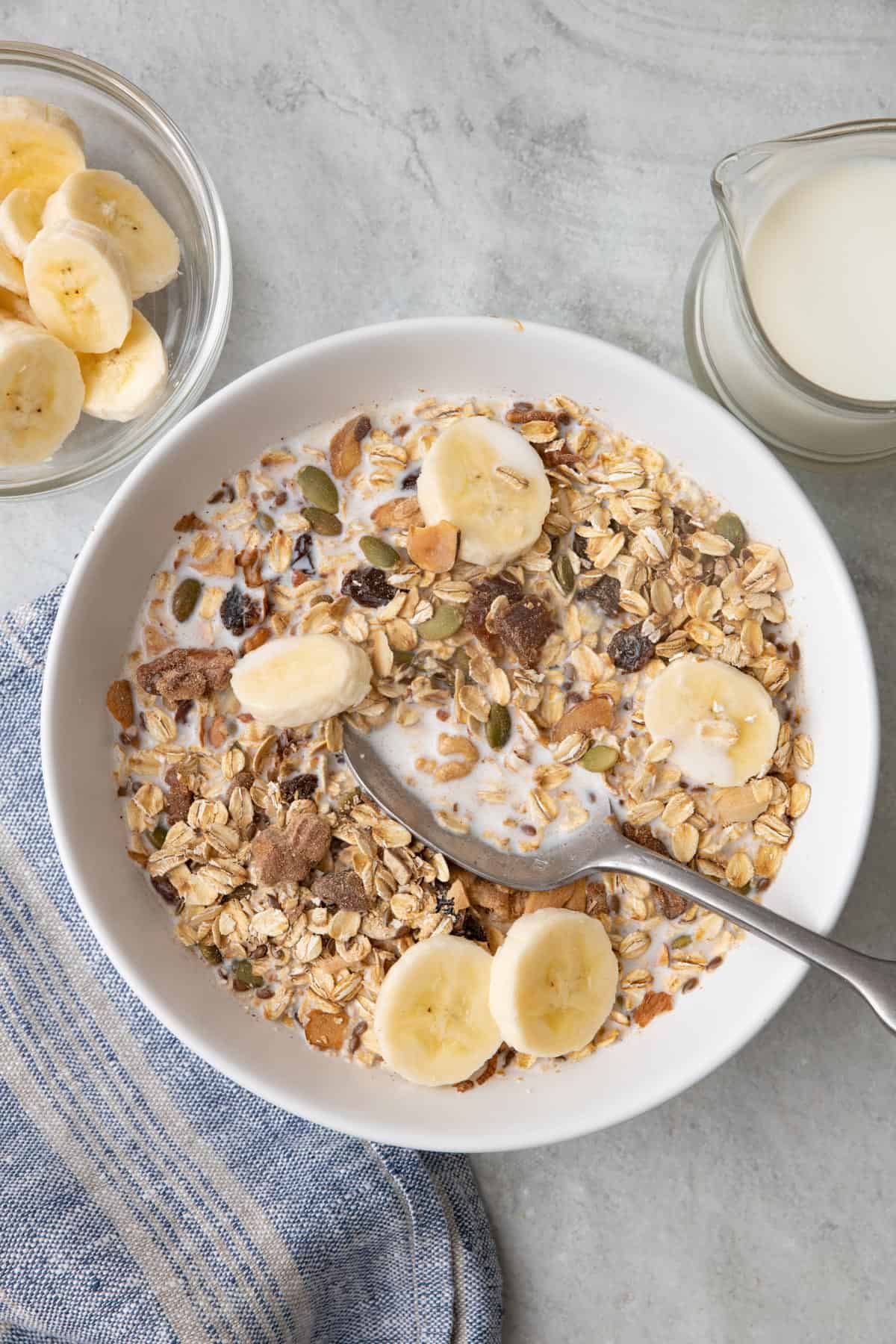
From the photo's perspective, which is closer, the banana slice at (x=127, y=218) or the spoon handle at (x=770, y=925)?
the spoon handle at (x=770, y=925)

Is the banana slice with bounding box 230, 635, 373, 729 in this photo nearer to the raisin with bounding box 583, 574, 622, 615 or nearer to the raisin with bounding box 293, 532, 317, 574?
the raisin with bounding box 293, 532, 317, 574

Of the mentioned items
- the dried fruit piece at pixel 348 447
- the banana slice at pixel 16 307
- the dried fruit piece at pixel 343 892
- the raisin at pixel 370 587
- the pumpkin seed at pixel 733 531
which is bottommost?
the dried fruit piece at pixel 343 892

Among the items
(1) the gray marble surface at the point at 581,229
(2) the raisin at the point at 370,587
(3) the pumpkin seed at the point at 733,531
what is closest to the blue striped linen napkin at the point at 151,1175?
(1) the gray marble surface at the point at 581,229

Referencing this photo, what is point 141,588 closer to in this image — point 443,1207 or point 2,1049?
point 2,1049

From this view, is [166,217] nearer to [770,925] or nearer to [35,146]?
[35,146]

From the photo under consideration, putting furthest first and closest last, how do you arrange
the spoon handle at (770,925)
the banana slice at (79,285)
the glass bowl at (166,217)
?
the glass bowl at (166,217) < the banana slice at (79,285) < the spoon handle at (770,925)

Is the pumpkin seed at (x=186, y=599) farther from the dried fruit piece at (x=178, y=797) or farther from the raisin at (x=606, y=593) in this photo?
the raisin at (x=606, y=593)
